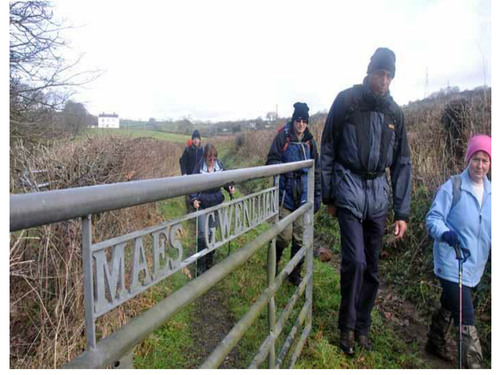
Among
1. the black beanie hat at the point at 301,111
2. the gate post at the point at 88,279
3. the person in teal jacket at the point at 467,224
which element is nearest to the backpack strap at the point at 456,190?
the person in teal jacket at the point at 467,224

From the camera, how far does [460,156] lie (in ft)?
19.3

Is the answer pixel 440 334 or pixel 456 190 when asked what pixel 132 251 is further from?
pixel 440 334

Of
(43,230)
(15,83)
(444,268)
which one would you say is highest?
(15,83)

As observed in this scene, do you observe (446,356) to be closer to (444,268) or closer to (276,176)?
(444,268)

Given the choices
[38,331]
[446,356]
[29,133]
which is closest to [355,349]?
[446,356]

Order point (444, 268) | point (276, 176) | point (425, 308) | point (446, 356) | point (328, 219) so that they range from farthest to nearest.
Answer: point (328, 219) < point (425, 308) < point (446, 356) < point (444, 268) < point (276, 176)

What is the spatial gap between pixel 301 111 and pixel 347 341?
2.65 m

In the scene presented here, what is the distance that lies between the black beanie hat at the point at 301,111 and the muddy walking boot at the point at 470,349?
9.06 feet

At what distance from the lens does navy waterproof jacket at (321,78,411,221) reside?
314 centimetres

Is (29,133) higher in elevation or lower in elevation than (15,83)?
lower

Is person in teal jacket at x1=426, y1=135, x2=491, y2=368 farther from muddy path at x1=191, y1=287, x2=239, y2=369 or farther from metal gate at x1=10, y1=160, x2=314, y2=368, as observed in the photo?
metal gate at x1=10, y1=160, x2=314, y2=368

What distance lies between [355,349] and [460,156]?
3.93m

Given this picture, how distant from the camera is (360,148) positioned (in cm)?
314

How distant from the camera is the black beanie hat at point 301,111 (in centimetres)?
465
